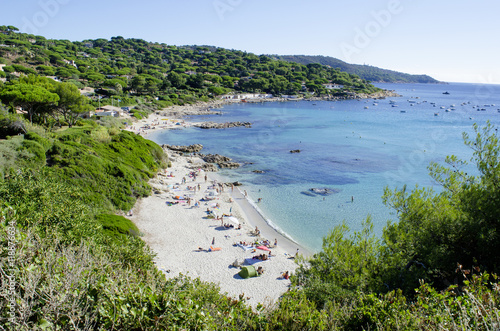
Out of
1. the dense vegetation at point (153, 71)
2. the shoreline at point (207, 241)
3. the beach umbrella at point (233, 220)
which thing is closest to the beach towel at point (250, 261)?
the shoreline at point (207, 241)

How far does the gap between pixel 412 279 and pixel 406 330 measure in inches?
129

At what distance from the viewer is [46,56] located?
284ft

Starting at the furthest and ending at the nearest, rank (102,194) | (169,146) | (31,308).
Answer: (169,146) → (102,194) → (31,308)

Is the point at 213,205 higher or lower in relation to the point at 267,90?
lower

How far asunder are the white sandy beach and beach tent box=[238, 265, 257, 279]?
7.7 inches

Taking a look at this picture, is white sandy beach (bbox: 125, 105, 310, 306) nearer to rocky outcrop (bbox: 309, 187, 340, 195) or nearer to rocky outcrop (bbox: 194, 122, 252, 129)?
rocky outcrop (bbox: 309, 187, 340, 195)

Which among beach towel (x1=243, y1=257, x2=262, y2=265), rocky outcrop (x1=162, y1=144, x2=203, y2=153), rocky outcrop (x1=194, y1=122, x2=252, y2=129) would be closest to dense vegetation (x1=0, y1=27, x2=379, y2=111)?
rocky outcrop (x1=194, y1=122, x2=252, y2=129)

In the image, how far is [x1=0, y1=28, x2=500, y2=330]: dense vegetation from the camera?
17.9ft

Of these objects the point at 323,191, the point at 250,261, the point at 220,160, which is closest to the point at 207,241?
the point at 250,261

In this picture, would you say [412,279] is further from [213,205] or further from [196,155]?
[196,155]

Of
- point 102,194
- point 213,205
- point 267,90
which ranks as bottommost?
point 213,205

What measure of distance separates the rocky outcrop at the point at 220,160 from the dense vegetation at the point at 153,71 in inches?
1315

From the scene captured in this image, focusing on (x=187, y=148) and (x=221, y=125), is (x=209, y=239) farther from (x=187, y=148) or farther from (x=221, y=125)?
(x=221, y=125)

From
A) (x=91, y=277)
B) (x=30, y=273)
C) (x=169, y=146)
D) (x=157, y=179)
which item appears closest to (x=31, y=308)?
(x=30, y=273)
